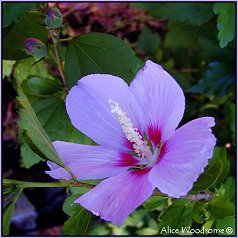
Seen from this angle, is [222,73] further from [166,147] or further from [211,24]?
[166,147]

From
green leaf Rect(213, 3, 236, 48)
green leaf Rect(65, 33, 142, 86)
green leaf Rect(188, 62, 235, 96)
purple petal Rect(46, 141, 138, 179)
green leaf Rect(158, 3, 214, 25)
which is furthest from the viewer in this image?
green leaf Rect(188, 62, 235, 96)

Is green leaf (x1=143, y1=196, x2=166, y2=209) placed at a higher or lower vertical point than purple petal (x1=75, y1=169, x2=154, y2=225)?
lower

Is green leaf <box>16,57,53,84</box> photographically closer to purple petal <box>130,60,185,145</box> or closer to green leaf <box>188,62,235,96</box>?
green leaf <box>188,62,235,96</box>

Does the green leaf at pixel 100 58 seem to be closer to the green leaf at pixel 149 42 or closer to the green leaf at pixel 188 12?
the green leaf at pixel 188 12

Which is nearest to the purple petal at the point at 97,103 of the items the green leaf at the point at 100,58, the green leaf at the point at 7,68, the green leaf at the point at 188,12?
the green leaf at the point at 100,58

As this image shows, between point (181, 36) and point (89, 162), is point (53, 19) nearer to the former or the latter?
point (89, 162)

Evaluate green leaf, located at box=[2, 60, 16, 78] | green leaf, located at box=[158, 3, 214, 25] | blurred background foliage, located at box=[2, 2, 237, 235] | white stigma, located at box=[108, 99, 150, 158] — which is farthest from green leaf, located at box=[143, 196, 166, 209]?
green leaf, located at box=[2, 60, 16, 78]
